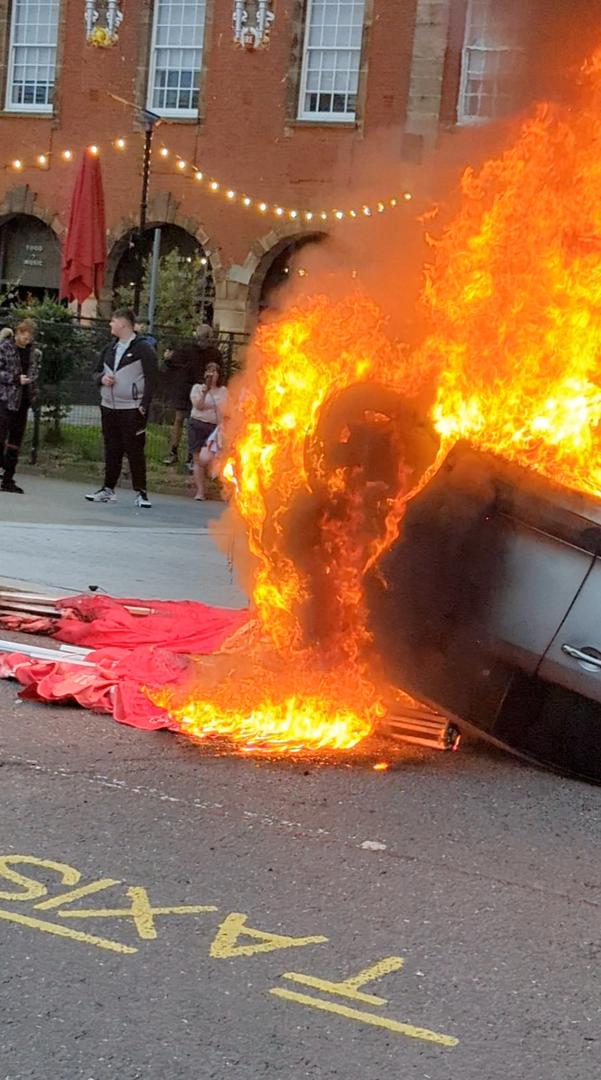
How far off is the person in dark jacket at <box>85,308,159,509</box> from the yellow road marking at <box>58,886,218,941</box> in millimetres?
9573

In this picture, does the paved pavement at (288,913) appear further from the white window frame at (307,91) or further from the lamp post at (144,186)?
the white window frame at (307,91)

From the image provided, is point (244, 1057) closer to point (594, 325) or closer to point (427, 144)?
point (594, 325)

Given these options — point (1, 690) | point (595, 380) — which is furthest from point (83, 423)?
point (595, 380)

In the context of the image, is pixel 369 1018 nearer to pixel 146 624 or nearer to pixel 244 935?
pixel 244 935

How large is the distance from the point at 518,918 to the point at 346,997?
855 millimetres

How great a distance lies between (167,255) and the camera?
24656 millimetres

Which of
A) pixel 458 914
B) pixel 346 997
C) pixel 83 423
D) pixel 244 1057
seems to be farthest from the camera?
pixel 83 423

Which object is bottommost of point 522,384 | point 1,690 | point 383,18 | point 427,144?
point 1,690

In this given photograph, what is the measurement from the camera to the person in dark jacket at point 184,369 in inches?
635

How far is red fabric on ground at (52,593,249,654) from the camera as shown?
294 inches

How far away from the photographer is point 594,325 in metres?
5.90

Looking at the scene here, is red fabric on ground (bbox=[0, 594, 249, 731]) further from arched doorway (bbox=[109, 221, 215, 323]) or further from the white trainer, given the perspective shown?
arched doorway (bbox=[109, 221, 215, 323])

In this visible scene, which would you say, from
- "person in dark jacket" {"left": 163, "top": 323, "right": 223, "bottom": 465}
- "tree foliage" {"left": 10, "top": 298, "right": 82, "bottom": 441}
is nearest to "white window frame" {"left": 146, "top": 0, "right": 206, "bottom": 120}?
"tree foliage" {"left": 10, "top": 298, "right": 82, "bottom": 441}

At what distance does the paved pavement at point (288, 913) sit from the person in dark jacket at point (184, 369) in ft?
34.2
